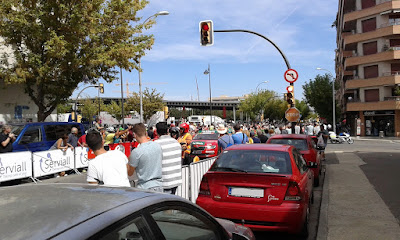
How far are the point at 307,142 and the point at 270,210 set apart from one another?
18.2 ft

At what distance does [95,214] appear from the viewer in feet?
5.60

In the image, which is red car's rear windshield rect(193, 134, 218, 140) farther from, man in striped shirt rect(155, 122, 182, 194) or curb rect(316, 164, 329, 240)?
man in striped shirt rect(155, 122, 182, 194)

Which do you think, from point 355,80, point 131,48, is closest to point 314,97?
point 355,80

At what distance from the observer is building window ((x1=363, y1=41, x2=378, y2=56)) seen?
4325 cm

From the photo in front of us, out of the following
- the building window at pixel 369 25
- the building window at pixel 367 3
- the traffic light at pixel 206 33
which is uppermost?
the building window at pixel 367 3

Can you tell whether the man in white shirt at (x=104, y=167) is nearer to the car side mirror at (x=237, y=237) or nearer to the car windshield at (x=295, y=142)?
the car side mirror at (x=237, y=237)

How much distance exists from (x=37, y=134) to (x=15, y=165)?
2.19 m

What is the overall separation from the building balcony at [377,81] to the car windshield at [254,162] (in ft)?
133

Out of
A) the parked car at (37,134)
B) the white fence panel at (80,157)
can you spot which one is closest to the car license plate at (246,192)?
the parked car at (37,134)

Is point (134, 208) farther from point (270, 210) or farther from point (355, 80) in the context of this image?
point (355, 80)

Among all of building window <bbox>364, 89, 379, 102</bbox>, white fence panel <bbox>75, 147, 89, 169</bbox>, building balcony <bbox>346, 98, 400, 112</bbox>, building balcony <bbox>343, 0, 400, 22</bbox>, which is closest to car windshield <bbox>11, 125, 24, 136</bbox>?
white fence panel <bbox>75, 147, 89, 169</bbox>

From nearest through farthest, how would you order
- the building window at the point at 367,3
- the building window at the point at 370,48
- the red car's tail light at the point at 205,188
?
the red car's tail light at the point at 205,188, the building window at the point at 370,48, the building window at the point at 367,3

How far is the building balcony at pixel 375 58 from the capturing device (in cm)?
4028

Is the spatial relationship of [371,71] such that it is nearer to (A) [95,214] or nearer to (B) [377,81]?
(B) [377,81]
